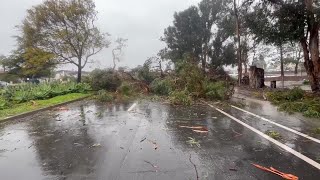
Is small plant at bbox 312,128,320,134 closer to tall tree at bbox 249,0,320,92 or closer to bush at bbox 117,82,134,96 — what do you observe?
tall tree at bbox 249,0,320,92

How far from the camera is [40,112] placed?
15594mm

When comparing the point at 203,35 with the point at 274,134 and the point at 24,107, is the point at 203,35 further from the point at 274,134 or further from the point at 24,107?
the point at 274,134

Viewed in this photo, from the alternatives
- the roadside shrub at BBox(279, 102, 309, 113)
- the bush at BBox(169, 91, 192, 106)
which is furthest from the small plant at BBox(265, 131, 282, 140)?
the bush at BBox(169, 91, 192, 106)

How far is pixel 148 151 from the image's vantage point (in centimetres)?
697

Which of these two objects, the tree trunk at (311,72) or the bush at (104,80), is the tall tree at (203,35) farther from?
the tree trunk at (311,72)

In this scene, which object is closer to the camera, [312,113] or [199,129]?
[199,129]

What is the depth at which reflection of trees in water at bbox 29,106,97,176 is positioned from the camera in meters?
5.86

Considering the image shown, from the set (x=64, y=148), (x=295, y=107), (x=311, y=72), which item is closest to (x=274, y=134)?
(x=64, y=148)

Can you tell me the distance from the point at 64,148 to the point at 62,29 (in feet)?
116

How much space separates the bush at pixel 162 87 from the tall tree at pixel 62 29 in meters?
18.6

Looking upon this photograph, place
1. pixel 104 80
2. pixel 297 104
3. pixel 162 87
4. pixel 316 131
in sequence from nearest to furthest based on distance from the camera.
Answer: pixel 316 131
pixel 297 104
pixel 162 87
pixel 104 80

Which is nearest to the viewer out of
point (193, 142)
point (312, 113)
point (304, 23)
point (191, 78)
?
point (193, 142)

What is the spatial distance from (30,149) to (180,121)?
5150 millimetres

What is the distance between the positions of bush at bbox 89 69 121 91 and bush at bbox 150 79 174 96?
408 cm
